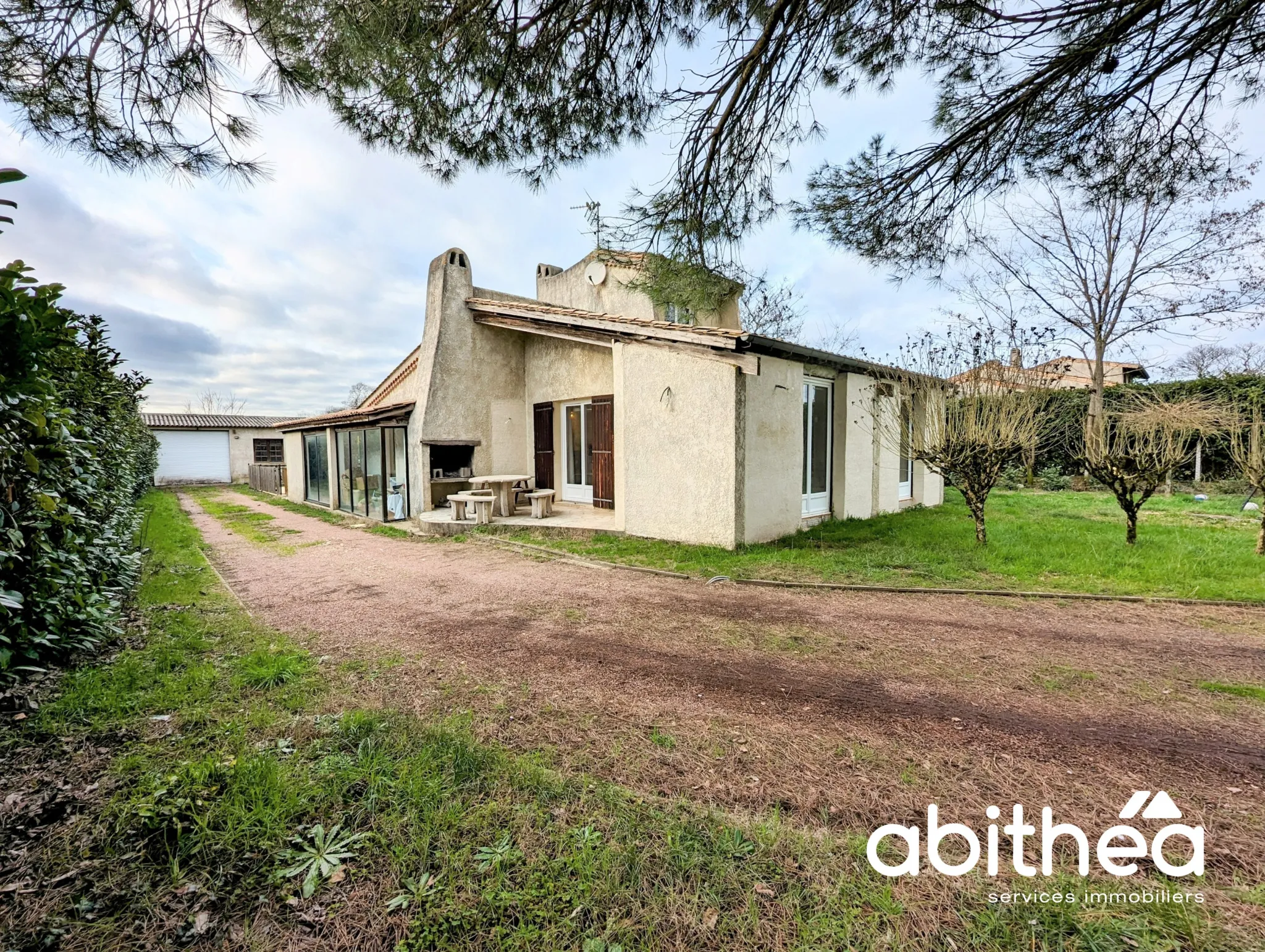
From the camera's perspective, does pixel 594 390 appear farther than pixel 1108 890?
Yes

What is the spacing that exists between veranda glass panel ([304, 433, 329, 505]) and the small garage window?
55.6 ft

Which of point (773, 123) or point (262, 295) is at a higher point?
point (262, 295)

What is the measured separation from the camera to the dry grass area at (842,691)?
8.37 ft

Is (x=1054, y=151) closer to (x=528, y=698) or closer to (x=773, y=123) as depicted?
(x=773, y=123)

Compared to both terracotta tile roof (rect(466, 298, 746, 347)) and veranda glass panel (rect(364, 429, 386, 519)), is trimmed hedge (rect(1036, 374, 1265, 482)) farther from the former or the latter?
veranda glass panel (rect(364, 429, 386, 519))

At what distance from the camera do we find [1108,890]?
1.96 meters

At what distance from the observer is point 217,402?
156 ft

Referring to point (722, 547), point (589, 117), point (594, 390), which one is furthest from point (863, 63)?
point (594, 390)

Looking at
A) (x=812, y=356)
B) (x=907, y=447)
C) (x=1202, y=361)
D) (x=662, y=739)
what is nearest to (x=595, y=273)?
(x=812, y=356)

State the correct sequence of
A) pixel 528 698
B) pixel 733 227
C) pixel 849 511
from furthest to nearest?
pixel 849 511 → pixel 733 227 → pixel 528 698

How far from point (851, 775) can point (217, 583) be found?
770 centimetres

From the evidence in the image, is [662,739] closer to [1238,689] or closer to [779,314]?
[1238,689]

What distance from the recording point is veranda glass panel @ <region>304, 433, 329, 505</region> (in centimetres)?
1619

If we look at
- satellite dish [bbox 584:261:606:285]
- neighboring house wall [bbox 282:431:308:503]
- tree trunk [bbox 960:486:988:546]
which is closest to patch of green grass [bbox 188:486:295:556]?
neighboring house wall [bbox 282:431:308:503]
